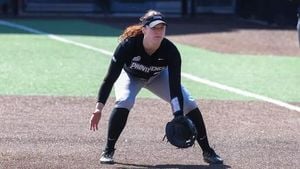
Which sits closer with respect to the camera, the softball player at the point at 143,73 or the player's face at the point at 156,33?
the player's face at the point at 156,33

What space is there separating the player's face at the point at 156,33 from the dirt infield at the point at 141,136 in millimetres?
1139

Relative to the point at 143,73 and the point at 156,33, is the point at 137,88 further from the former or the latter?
the point at 156,33

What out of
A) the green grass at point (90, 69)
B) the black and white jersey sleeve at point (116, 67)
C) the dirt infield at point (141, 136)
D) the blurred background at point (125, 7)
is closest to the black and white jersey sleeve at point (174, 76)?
the black and white jersey sleeve at point (116, 67)

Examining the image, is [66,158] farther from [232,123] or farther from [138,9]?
[138,9]

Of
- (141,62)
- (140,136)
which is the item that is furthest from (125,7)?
(141,62)

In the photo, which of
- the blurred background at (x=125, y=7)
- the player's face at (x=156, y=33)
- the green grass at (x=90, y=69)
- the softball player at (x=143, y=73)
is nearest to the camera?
the player's face at (x=156, y=33)

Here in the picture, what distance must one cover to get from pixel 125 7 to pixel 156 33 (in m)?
22.9

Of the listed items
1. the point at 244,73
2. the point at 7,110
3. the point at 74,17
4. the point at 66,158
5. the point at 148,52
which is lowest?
the point at 74,17

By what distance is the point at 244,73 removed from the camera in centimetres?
1591

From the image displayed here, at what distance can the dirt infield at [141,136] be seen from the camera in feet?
25.6

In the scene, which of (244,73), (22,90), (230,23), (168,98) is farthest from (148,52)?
(230,23)

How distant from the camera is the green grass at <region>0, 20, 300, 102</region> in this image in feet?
42.7

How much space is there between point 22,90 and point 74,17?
55.7 feet

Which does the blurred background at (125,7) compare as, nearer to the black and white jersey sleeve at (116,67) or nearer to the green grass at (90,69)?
the green grass at (90,69)
